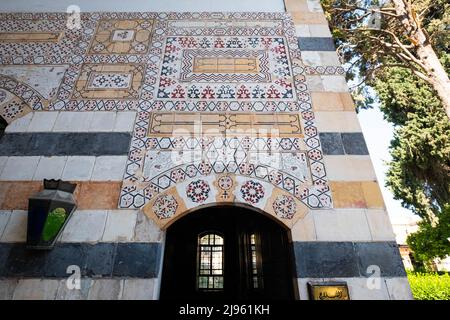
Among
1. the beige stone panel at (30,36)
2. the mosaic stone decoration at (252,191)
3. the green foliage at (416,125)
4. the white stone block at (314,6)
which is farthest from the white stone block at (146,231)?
the green foliage at (416,125)

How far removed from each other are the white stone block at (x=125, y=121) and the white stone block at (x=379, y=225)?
82.4 inches

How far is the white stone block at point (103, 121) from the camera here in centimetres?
240

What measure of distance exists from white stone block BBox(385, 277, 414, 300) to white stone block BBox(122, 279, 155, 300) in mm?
1559

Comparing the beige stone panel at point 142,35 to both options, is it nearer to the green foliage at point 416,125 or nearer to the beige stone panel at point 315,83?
the beige stone panel at point 315,83

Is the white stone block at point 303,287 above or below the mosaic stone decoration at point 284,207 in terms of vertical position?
below

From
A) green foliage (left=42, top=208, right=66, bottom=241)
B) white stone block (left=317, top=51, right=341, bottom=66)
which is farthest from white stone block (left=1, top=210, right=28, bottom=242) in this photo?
white stone block (left=317, top=51, right=341, bottom=66)

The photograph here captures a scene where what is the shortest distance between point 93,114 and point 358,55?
5.90 m

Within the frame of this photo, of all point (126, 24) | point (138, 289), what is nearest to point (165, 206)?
point (138, 289)

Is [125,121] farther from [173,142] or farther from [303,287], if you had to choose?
[303,287]

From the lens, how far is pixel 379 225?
78.0 inches

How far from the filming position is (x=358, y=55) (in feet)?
20.0

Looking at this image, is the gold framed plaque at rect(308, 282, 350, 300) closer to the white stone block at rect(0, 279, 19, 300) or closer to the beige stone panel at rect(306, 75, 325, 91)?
the beige stone panel at rect(306, 75, 325, 91)

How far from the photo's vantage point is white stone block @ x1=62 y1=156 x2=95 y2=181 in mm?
2168
